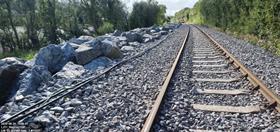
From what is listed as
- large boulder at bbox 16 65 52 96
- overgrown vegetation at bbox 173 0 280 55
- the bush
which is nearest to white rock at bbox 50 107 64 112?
large boulder at bbox 16 65 52 96

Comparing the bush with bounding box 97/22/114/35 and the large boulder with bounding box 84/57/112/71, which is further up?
the large boulder with bounding box 84/57/112/71

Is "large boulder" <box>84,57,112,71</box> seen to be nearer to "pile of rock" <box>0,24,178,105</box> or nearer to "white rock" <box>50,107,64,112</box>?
"pile of rock" <box>0,24,178,105</box>

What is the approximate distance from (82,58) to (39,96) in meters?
5.04

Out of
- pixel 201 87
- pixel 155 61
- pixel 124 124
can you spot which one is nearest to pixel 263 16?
pixel 155 61

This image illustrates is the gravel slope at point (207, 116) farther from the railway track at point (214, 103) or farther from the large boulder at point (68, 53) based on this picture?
the large boulder at point (68, 53)

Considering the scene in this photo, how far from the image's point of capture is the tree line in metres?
48.1

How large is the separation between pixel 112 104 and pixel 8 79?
396cm

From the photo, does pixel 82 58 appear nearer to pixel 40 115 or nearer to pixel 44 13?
pixel 40 115

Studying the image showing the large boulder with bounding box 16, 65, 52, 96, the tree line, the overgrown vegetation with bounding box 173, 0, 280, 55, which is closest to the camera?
the large boulder with bounding box 16, 65, 52, 96

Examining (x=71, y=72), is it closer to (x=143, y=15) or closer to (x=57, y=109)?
(x=57, y=109)

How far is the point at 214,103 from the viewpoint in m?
6.34

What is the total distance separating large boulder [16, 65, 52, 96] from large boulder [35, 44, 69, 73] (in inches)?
88.7

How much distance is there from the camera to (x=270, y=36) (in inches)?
607

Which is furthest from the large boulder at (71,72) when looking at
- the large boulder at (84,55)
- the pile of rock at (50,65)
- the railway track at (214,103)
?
the railway track at (214,103)
